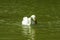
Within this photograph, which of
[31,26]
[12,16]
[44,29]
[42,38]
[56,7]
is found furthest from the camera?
[56,7]

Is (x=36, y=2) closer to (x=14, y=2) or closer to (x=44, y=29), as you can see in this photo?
(x=14, y=2)

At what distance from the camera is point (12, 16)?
62.2ft

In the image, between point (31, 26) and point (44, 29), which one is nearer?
point (44, 29)

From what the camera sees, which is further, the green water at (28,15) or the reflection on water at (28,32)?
the green water at (28,15)

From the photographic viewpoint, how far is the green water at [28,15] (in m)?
14.8

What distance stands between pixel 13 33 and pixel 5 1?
34.3ft

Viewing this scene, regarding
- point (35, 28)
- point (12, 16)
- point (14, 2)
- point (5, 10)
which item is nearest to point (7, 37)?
point (35, 28)

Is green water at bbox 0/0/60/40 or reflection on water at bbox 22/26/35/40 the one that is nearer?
reflection on water at bbox 22/26/35/40

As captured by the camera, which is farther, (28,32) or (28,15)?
(28,15)

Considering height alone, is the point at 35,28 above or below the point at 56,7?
below

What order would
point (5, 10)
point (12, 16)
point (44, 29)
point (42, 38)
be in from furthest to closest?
point (5, 10) → point (12, 16) → point (44, 29) → point (42, 38)

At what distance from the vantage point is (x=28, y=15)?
64.5 feet

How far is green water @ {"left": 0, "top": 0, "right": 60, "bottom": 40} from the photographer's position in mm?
14781

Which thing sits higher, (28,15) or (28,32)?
(28,15)
